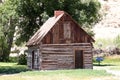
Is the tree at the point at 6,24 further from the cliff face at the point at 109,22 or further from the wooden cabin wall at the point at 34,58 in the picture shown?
the cliff face at the point at 109,22

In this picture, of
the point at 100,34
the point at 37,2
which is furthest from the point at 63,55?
the point at 100,34

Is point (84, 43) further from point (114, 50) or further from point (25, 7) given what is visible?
point (114, 50)

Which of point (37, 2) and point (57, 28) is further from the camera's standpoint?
point (37, 2)

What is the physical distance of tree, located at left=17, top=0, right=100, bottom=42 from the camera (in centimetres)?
6369

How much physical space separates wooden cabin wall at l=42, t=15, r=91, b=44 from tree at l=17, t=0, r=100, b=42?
656 inches

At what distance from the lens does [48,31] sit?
148 ft

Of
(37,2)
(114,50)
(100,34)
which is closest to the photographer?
(37,2)

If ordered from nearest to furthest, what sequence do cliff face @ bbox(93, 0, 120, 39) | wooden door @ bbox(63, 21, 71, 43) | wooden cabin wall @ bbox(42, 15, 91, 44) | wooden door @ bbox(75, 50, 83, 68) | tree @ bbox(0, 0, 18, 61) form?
1. wooden cabin wall @ bbox(42, 15, 91, 44)
2. wooden door @ bbox(63, 21, 71, 43)
3. wooden door @ bbox(75, 50, 83, 68)
4. tree @ bbox(0, 0, 18, 61)
5. cliff face @ bbox(93, 0, 120, 39)

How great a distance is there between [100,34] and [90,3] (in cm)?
3893

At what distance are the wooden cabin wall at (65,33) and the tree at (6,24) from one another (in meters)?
19.7

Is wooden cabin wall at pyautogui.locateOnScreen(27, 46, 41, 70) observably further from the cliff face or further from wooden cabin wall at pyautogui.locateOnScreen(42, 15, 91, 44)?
the cliff face

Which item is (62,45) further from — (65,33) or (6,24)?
(6,24)

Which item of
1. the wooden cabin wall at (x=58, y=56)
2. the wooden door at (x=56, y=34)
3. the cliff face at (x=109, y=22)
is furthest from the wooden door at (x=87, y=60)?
the cliff face at (x=109, y=22)

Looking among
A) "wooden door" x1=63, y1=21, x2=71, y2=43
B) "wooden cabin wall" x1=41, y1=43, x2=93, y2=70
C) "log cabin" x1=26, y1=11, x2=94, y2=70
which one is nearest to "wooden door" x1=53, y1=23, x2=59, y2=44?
"log cabin" x1=26, y1=11, x2=94, y2=70
